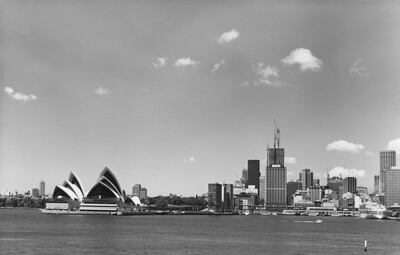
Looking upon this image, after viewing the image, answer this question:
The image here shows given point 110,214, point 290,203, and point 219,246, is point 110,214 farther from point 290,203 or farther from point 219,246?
point 290,203

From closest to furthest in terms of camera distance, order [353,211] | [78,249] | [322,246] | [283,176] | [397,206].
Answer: [78,249]
[322,246]
[397,206]
[353,211]
[283,176]

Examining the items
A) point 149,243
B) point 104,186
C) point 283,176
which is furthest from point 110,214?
point 283,176

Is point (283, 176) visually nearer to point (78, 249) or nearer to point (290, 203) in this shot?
point (290, 203)

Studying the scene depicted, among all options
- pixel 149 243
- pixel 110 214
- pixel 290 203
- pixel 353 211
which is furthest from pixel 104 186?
pixel 290 203

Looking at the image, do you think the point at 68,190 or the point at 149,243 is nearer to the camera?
the point at 149,243

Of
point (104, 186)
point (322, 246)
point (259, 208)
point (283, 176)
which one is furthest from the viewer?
point (283, 176)

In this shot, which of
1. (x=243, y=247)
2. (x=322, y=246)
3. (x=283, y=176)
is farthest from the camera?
(x=283, y=176)
